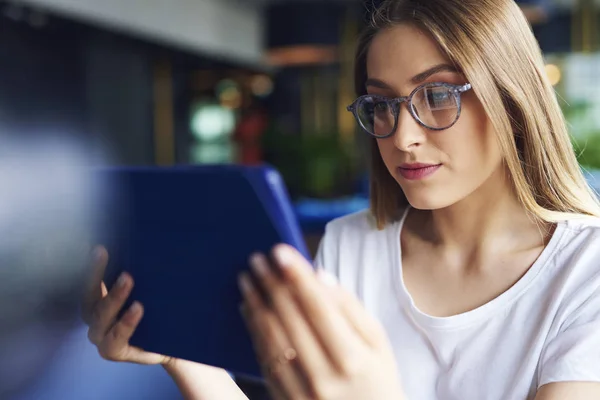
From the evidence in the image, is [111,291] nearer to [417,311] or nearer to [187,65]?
[417,311]

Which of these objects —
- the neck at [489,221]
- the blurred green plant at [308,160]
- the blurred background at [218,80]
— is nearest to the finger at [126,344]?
the neck at [489,221]

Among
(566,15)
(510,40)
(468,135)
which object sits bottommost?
(468,135)

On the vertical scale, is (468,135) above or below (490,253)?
above

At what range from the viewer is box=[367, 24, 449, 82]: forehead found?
956 millimetres

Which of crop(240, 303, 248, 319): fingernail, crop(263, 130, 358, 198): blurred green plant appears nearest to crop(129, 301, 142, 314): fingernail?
crop(240, 303, 248, 319): fingernail

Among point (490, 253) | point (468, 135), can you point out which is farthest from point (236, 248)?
point (490, 253)

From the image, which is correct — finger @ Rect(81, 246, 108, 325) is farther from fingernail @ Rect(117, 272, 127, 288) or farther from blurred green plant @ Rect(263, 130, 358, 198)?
blurred green plant @ Rect(263, 130, 358, 198)

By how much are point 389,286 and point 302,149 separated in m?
6.36

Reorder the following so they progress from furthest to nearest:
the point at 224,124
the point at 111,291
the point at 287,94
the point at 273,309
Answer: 1. the point at 287,94
2. the point at 224,124
3. the point at 111,291
4. the point at 273,309

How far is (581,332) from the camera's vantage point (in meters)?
0.88

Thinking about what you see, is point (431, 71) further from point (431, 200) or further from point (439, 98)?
point (431, 200)

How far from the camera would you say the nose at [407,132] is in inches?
37.5

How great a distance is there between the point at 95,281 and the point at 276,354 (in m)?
0.28

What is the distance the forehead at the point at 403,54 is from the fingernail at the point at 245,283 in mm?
441
